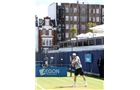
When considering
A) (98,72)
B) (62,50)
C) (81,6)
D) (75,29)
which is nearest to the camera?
(81,6)

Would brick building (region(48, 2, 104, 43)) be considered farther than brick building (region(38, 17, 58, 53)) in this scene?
No

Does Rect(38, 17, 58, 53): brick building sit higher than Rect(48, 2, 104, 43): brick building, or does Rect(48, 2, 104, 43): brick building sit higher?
Rect(48, 2, 104, 43): brick building

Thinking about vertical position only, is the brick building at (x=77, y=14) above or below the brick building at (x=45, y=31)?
above

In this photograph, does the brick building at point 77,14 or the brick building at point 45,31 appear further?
the brick building at point 45,31

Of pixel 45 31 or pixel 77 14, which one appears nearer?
pixel 77 14

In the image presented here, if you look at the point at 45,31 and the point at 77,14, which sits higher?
the point at 77,14
